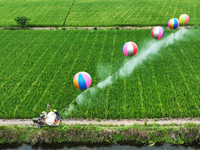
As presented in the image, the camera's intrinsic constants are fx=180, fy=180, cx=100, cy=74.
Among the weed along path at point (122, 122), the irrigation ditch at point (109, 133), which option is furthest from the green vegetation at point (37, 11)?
the irrigation ditch at point (109, 133)

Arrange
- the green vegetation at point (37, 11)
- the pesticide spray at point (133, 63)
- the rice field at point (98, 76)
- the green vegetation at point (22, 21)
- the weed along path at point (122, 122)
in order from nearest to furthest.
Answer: the weed along path at point (122, 122)
the rice field at point (98, 76)
the pesticide spray at point (133, 63)
the green vegetation at point (22, 21)
the green vegetation at point (37, 11)

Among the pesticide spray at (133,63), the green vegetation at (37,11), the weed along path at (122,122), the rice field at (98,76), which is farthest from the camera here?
the green vegetation at (37,11)

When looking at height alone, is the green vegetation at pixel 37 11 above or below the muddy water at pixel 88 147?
above

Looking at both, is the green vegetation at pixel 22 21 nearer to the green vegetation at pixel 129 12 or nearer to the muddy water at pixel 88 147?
the green vegetation at pixel 129 12

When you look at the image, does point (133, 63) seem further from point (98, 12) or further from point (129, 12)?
point (98, 12)

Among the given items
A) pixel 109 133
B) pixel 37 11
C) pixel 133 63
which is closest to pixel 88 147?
pixel 109 133

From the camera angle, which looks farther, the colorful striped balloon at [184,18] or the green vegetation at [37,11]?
the green vegetation at [37,11]

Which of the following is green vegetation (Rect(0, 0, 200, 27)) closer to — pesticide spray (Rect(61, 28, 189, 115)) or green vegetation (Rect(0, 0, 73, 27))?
green vegetation (Rect(0, 0, 73, 27))
